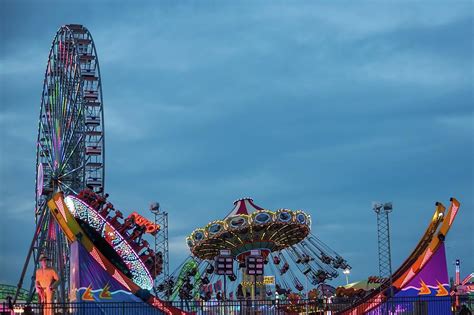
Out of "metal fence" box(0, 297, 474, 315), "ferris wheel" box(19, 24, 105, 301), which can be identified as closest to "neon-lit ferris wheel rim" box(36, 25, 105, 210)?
"ferris wheel" box(19, 24, 105, 301)

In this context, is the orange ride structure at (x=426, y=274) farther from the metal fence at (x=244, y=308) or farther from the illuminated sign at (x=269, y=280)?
the illuminated sign at (x=269, y=280)

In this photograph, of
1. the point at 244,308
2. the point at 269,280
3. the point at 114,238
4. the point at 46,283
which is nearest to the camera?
the point at 46,283

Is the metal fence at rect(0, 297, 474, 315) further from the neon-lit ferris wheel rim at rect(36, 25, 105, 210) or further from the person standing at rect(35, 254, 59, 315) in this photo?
the neon-lit ferris wheel rim at rect(36, 25, 105, 210)

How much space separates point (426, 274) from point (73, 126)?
22276 millimetres

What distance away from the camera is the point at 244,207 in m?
57.3

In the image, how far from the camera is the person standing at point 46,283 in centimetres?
3384

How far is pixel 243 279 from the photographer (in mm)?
59281

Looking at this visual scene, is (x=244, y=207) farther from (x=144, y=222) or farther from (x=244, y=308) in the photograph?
(x=244, y=308)

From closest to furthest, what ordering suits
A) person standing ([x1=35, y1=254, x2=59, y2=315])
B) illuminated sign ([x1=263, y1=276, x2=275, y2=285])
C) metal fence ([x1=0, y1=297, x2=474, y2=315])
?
1. person standing ([x1=35, y1=254, x2=59, y2=315])
2. metal fence ([x1=0, y1=297, x2=474, y2=315])
3. illuminated sign ([x1=263, y1=276, x2=275, y2=285])

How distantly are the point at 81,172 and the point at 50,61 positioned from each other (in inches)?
288

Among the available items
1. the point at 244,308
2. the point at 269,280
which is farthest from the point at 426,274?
the point at 269,280

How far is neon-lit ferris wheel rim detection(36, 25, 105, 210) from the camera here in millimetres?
52250

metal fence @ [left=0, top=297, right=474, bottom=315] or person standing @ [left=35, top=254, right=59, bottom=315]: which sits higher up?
person standing @ [left=35, top=254, right=59, bottom=315]

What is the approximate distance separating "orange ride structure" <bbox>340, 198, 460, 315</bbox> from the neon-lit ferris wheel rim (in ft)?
64.6
